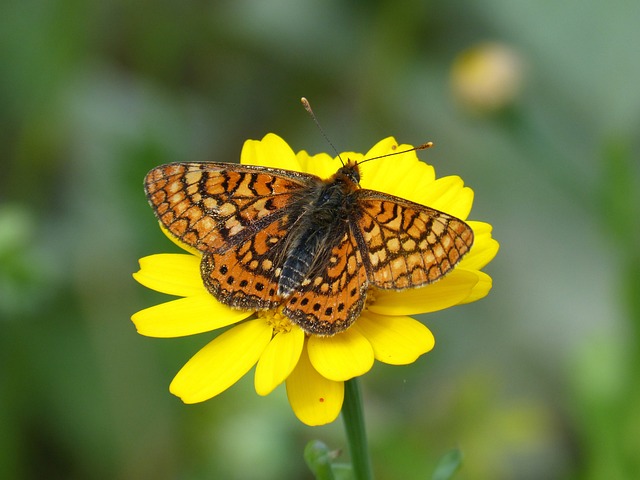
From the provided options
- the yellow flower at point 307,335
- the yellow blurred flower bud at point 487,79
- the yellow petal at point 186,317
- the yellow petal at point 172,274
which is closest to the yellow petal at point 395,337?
the yellow flower at point 307,335

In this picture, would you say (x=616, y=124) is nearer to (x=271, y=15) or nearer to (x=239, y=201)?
(x=271, y=15)

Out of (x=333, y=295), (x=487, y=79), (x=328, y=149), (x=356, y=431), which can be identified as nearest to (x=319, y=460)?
(x=356, y=431)

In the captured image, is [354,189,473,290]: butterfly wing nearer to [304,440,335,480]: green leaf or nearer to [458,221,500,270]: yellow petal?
[458,221,500,270]: yellow petal

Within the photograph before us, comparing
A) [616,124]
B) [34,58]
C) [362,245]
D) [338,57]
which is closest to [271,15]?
[338,57]

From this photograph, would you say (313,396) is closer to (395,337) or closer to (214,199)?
(395,337)

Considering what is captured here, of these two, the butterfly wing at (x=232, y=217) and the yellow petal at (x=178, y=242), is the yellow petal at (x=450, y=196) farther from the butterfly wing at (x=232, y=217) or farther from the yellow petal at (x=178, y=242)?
the yellow petal at (x=178, y=242)
